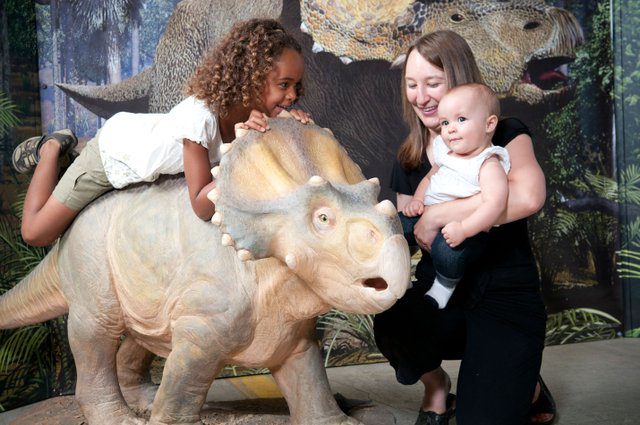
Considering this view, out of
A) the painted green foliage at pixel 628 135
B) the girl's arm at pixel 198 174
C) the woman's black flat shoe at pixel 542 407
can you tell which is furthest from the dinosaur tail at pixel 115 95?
the painted green foliage at pixel 628 135

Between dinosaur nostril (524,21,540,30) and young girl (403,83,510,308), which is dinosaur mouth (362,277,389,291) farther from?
dinosaur nostril (524,21,540,30)

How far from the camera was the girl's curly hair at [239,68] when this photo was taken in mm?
2166

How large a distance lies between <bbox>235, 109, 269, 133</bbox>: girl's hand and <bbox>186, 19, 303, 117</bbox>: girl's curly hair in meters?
0.07

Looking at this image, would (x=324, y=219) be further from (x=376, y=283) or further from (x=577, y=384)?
(x=577, y=384)

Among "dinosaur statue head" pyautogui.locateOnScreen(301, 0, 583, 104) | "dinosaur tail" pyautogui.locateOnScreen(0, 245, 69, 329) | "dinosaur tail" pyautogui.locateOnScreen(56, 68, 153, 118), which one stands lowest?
"dinosaur tail" pyautogui.locateOnScreen(0, 245, 69, 329)

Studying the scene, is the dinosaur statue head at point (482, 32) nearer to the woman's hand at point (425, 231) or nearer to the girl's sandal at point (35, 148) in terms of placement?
the girl's sandal at point (35, 148)

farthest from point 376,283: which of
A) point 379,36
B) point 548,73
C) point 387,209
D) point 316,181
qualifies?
point 548,73

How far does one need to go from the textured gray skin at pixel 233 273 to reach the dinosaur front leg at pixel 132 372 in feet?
0.96

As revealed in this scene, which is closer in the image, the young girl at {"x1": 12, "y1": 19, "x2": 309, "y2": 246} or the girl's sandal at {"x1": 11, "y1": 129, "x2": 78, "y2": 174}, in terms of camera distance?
the young girl at {"x1": 12, "y1": 19, "x2": 309, "y2": 246}

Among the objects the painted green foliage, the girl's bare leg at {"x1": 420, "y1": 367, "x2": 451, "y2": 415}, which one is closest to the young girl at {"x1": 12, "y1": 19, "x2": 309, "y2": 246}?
the girl's bare leg at {"x1": 420, "y1": 367, "x2": 451, "y2": 415}

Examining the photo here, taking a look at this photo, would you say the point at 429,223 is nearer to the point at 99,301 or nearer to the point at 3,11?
the point at 99,301

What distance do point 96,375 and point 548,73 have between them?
3.05m

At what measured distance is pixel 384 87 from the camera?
4109 mm

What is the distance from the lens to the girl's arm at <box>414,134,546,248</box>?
7.22 ft
